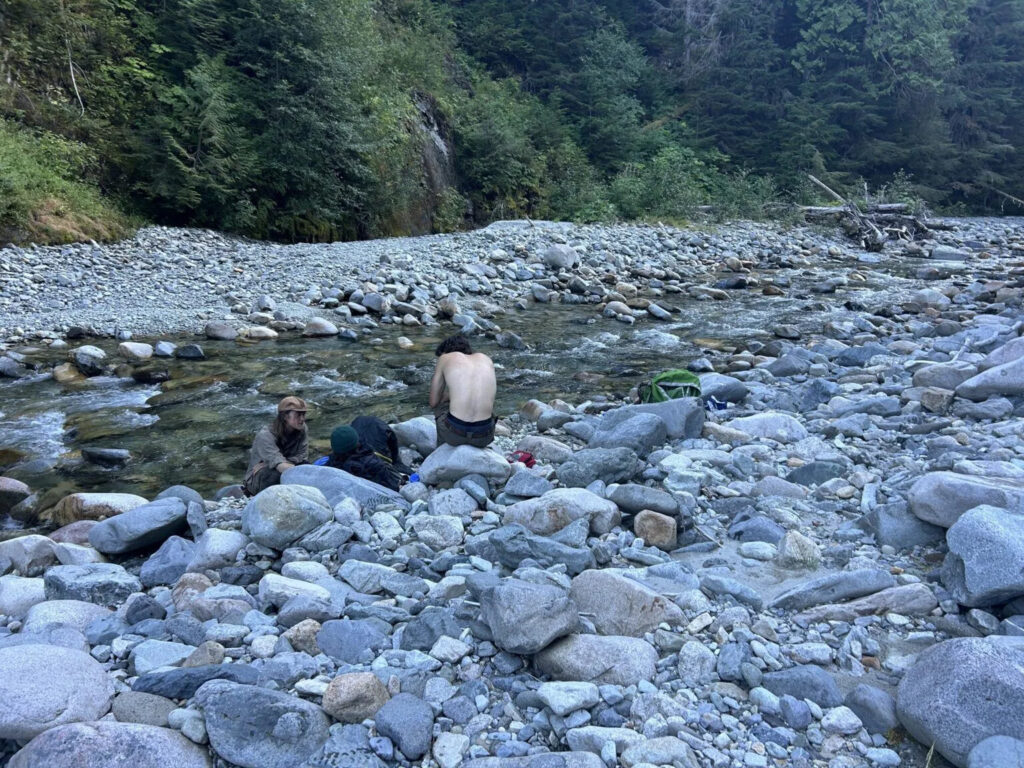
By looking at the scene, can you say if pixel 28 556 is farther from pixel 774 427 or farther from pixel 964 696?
pixel 774 427

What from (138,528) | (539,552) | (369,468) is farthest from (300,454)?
(539,552)

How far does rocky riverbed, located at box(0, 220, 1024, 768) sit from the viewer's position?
2016mm

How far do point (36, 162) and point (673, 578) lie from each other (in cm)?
1229

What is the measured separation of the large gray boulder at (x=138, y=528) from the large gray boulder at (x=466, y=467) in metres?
1.36

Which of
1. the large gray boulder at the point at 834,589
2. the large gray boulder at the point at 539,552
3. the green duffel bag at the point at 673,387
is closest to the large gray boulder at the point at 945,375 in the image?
the green duffel bag at the point at 673,387

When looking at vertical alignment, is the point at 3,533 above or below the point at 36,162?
below

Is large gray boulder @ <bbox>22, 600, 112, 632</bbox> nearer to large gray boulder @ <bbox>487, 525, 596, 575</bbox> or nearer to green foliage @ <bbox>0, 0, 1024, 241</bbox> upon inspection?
large gray boulder @ <bbox>487, 525, 596, 575</bbox>

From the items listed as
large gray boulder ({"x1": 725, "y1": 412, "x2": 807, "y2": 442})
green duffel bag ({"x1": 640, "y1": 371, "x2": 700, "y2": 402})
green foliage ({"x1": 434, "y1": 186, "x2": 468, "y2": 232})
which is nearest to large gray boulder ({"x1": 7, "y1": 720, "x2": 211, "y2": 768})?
large gray boulder ({"x1": 725, "y1": 412, "x2": 807, "y2": 442})

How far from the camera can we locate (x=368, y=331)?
9.18 meters

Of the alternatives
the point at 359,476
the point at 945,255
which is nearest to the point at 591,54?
the point at 945,255

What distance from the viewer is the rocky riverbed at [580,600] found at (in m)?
2.02

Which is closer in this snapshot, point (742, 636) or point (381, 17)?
point (742, 636)

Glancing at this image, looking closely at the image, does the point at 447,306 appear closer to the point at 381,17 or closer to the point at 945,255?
the point at 945,255

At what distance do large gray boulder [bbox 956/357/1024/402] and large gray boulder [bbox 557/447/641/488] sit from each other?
8.58ft
